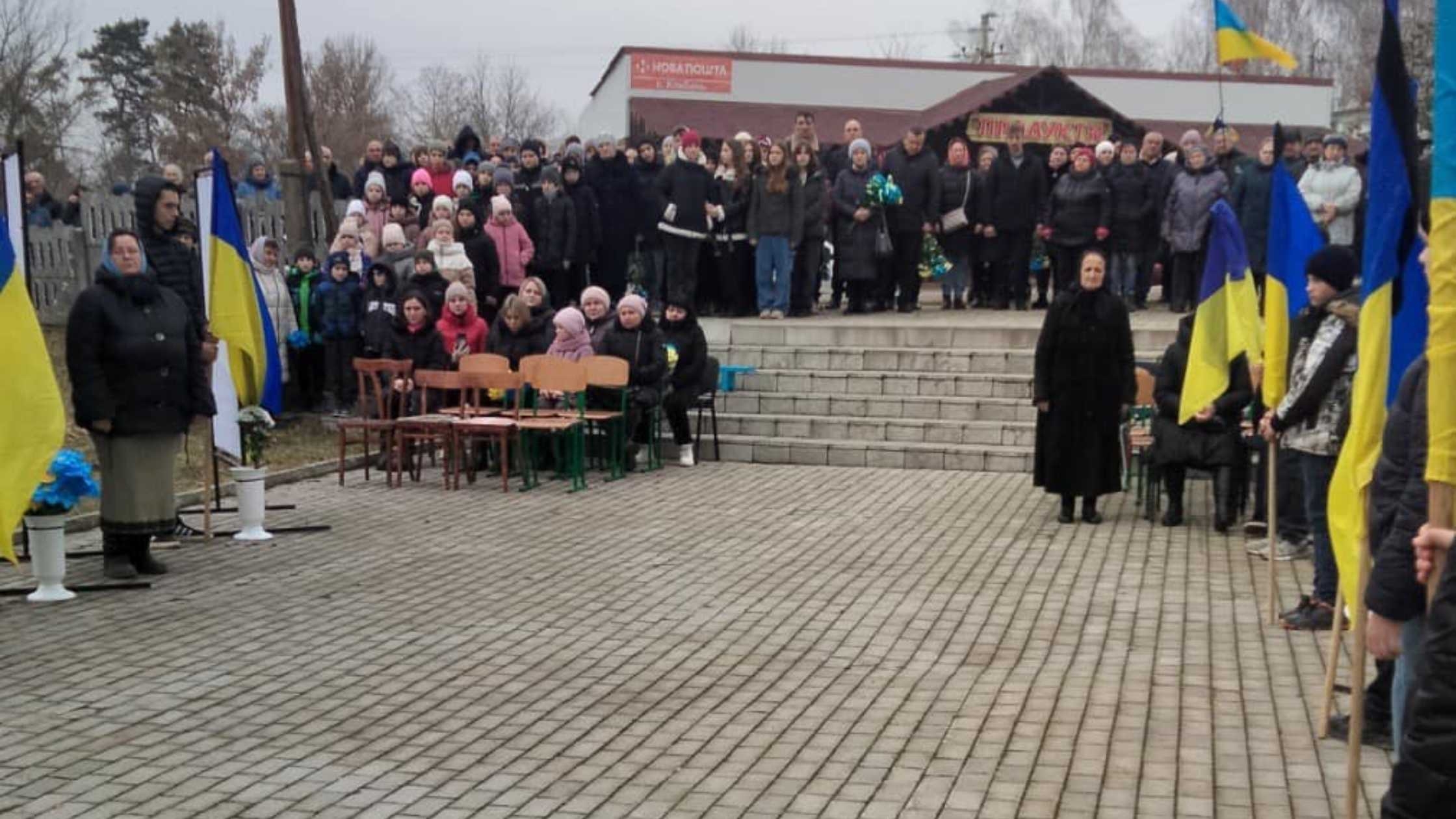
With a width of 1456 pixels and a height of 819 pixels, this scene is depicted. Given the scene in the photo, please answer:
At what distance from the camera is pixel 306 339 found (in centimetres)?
1717

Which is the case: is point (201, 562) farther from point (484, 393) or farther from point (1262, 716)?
point (1262, 716)

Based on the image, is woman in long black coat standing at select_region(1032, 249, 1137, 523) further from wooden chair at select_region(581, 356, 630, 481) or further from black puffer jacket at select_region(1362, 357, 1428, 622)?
black puffer jacket at select_region(1362, 357, 1428, 622)

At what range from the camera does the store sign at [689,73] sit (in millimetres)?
36594

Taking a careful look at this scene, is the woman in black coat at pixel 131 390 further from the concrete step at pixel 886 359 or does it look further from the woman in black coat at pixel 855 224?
the woman in black coat at pixel 855 224

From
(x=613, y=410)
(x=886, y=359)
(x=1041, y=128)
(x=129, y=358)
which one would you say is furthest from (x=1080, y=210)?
(x=1041, y=128)

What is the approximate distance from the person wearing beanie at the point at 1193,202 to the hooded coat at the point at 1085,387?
634cm

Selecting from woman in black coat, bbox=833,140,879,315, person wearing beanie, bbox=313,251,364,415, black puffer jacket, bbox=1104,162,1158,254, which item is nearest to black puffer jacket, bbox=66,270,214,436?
person wearing beanie, bbox=313,251,364,415

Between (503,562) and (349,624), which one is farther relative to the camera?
(503,562)

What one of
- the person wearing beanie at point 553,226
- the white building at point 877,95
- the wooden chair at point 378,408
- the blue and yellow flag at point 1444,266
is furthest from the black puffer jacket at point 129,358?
the white building at point 877,95

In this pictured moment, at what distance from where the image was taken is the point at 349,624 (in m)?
8.66

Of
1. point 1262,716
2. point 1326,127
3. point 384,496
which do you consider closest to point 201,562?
point 384,496

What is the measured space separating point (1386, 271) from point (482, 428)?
9.42m

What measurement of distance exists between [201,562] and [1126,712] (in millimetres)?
6168

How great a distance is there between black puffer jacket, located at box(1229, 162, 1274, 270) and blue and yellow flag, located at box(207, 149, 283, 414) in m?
10.9
